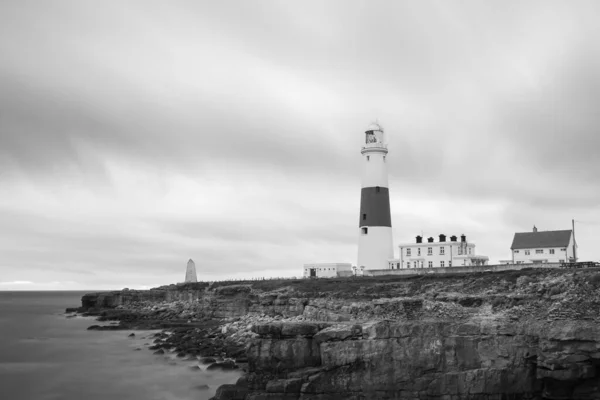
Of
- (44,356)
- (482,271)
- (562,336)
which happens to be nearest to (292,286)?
(482,271)

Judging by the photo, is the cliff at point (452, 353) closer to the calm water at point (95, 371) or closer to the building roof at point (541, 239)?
the calm water at point (95, 371)

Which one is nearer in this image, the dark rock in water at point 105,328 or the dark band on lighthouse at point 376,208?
the dark band on lighthouse at point 376,208

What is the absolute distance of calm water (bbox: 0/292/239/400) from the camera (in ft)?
82.1

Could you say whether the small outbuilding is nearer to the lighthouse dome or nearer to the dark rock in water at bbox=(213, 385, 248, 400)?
the lighthouse dome

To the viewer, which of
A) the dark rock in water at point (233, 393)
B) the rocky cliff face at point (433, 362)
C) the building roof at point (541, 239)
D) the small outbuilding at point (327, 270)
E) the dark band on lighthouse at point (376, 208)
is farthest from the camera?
the small outbuilding at point (327, 270)

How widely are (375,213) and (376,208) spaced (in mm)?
381

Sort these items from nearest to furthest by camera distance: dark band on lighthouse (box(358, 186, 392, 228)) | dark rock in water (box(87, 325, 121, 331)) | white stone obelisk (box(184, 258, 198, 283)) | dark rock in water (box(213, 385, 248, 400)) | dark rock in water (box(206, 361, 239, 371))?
dark rock in water (box(213, 385, 248, 400)) → dark rock in water (box(206, 361, 239, 371)) → dark band on lighthouse (box(358, 186, 392, 228)) → dark rock in water (box(87, 325, 121, 331)) → white stone obelisk (box(184, 258, 198, 283))

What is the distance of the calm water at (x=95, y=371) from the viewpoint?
25.0m

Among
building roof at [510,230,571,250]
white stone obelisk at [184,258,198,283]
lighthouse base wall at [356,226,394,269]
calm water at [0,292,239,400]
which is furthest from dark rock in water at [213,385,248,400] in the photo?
white stone obelisk at [184,258,198,283]

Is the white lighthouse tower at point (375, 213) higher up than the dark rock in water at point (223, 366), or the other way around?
the white lighthouse tower at point (375, 213)

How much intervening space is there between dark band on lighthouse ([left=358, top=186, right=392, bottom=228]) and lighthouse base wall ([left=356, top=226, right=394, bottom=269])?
1.49 ft

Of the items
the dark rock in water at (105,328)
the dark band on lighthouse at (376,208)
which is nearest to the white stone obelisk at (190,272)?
the dark rock in water at (105,328)

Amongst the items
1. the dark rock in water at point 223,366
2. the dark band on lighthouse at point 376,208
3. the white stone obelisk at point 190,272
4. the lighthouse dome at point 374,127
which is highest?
the lighthouse dome at point 374,127

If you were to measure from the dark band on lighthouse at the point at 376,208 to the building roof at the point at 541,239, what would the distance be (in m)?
9.13
